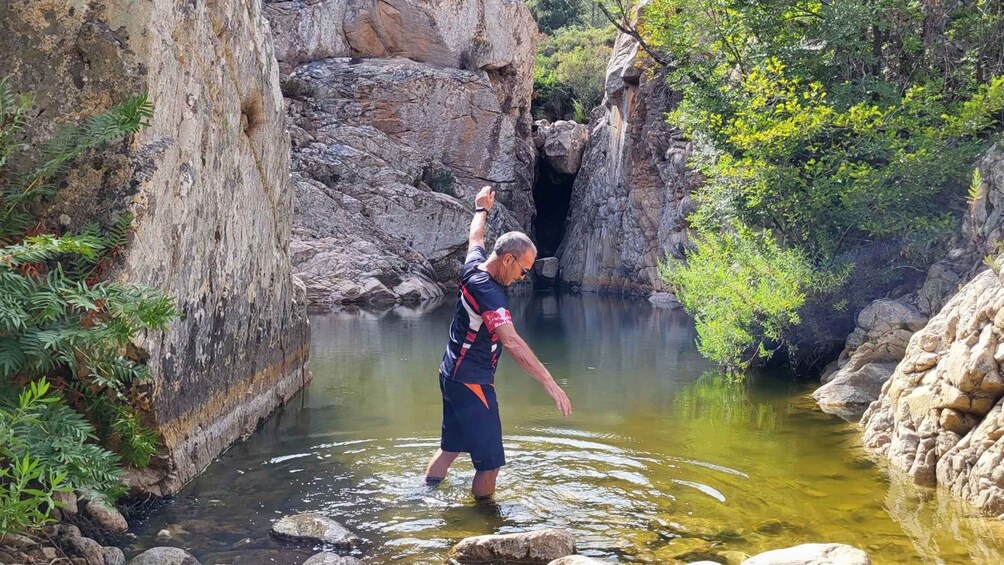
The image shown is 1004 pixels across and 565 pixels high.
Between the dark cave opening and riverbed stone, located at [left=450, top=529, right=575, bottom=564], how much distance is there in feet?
124

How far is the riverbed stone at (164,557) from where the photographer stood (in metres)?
4.59

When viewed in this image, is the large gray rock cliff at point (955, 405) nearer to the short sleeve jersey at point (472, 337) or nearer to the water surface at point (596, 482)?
the water surface at point (596, 482)

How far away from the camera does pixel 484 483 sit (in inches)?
243

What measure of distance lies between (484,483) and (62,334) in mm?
2956

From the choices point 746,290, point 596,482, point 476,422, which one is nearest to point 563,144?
point 746,290

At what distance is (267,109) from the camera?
30.8 ft

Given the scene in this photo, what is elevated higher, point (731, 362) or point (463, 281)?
point (463, 281)

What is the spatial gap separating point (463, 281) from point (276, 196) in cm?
446

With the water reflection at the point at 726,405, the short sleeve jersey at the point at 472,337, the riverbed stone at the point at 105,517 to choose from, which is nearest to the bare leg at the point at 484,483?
the short sleeve jersey at the point at 472,337

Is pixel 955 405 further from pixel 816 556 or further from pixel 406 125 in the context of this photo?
pixel 406 125

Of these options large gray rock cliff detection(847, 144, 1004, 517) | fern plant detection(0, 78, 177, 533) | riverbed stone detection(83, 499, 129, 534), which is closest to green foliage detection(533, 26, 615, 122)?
large gray rock cliff detection(847, 144, 1004, 517)

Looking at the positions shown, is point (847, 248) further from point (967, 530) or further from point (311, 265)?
point (311, 265)

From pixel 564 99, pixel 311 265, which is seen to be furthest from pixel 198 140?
pixel 564 99

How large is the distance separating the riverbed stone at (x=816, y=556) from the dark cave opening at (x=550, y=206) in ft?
125
